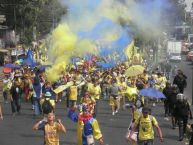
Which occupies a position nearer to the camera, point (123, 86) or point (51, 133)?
point (51, 133)

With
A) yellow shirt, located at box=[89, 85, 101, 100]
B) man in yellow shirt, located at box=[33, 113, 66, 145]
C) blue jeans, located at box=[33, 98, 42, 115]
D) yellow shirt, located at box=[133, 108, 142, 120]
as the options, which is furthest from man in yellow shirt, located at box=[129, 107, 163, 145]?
blue jeans, located at box=[33, 98, 42, 115]

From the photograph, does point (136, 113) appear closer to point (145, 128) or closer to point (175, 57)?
point (145, 128)

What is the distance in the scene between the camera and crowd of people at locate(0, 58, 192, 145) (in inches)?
525

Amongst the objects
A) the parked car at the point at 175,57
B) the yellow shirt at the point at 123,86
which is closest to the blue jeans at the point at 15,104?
the yellow shirt at the point at 123,86

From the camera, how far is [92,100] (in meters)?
18.3

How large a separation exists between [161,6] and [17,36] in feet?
120

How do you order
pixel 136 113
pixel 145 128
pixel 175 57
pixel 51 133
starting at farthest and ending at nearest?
pixel 175 57, pixel 136 113, pixel 145 128, pixel 51 133

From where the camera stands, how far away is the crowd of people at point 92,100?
13.3m

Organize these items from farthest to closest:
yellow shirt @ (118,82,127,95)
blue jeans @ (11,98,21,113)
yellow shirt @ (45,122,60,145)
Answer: yellow shirt @ (118,82,127,95), blue jeans @ (11,98,21,113), yellow shirt @ (45,122,60,145)

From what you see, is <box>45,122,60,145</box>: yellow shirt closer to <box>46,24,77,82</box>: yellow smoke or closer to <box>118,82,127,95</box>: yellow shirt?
<box>118,82,127,95</box>: yellow shirt

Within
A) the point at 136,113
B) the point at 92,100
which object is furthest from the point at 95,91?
the point at 136,113

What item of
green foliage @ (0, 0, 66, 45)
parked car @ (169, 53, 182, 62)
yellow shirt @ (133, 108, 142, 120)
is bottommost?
yellow shirt @ (133, 108, 142, 120)

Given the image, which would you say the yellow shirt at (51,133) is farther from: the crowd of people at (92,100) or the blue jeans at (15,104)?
the blue jeans at (15,104)

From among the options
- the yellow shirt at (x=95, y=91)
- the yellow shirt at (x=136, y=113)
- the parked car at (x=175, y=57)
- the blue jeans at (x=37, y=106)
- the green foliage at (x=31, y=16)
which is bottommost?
the blue jeans at (x=37, y=106)
